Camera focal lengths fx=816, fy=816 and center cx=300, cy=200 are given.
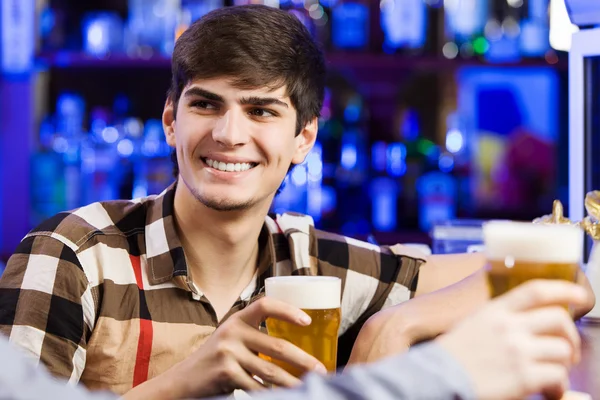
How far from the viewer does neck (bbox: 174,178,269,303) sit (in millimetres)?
1688

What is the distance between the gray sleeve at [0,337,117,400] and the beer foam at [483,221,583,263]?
17.2 inches

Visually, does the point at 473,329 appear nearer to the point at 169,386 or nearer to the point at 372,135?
the point at 169,386

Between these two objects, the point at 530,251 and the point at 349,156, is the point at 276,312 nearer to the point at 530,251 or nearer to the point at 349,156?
the point at 530,251

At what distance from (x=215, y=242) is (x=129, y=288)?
0.72 feet

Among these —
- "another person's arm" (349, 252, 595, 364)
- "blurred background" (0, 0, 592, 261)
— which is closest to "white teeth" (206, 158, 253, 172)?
"another person's arm" (349, 252, 595, 364)

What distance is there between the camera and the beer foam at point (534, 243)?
2.70ft

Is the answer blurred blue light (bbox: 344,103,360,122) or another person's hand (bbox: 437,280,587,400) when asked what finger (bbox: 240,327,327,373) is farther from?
blurred blue light (bbox: 344,103,360,122)

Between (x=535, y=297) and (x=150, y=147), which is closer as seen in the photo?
(x=535, y=297)

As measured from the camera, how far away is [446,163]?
11.5 feet

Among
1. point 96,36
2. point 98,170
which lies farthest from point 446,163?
point 96,36

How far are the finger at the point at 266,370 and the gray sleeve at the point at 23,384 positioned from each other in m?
0.32

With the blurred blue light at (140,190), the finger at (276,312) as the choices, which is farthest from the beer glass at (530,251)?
the blurred blue light at (140,190)

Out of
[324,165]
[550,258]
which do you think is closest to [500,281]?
[550,258]

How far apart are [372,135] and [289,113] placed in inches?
70.8
